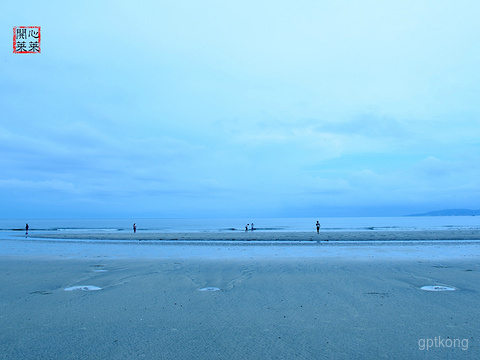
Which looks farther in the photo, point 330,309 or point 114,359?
point 330,309

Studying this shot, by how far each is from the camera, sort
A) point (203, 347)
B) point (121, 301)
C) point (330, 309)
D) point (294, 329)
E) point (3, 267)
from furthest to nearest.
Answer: point (3, 267)
point (121, 301)
point (330, 309)
point (294, 329)
point (203, 347)

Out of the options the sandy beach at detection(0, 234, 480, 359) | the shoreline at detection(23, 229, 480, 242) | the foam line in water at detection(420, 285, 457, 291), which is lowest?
the shoreline at detection(23, 229, 480, 242)

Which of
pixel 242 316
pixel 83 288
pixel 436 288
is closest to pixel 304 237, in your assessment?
pixel 436 288

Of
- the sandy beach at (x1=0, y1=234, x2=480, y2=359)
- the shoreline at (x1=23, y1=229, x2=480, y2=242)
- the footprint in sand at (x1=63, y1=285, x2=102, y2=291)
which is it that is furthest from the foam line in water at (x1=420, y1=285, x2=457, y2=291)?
the shoreline at (x1=23, y1=229, x2=480, y2=242)

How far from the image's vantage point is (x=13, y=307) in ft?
27.1

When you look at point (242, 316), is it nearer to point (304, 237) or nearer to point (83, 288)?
point (83, 288)

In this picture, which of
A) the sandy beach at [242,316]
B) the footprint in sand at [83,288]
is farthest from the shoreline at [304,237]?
the footprint in sand at [83,288]

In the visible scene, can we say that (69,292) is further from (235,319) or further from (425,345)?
(425,345)

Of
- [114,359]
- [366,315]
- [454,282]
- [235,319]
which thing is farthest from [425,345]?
[454,282]

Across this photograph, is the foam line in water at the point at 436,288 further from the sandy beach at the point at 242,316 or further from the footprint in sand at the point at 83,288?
the footprint in sand at the point at 83,288

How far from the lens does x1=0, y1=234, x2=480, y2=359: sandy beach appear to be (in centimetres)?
555

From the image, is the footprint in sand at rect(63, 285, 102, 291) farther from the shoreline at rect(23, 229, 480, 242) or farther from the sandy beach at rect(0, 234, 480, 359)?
the shoreline at rect(23, 229, 480, 242)

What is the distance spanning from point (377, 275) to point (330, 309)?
553cm

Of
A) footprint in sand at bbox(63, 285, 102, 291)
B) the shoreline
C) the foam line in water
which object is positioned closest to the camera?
the foam line in water
